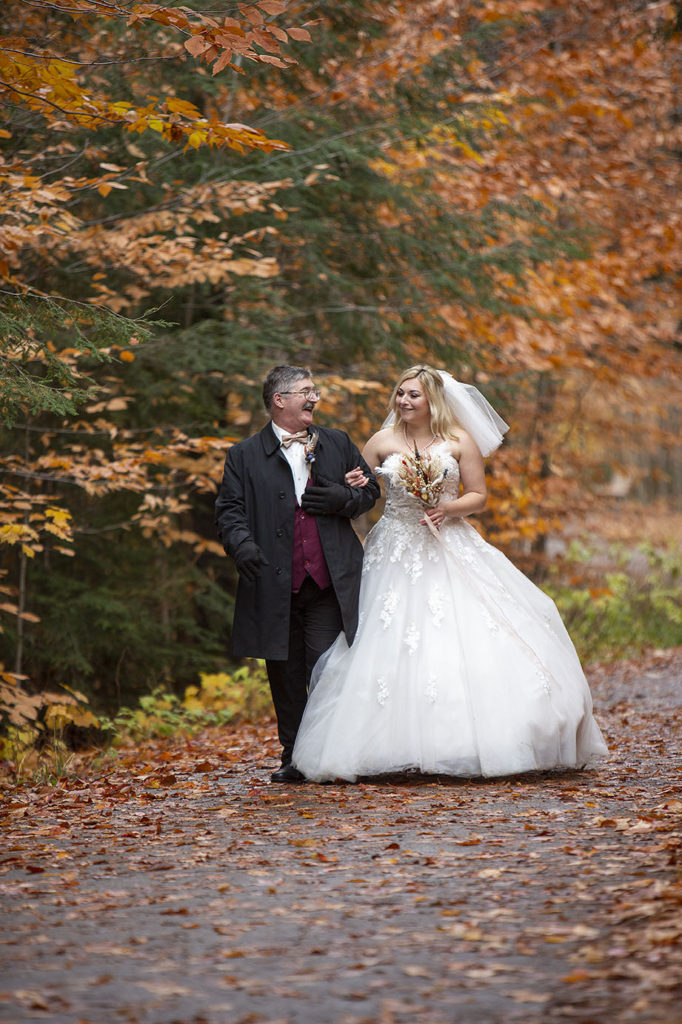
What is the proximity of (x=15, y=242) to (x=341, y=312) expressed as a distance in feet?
15.7

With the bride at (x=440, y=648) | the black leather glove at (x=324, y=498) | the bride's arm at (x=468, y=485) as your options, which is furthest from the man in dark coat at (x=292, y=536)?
the bride's arm at (x=468, y=485)

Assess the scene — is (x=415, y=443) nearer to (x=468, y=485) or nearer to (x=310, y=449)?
(x=468, y=485)

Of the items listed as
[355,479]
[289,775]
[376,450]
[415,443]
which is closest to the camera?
[355,479]

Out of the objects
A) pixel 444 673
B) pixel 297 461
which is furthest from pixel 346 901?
pixel 297 461

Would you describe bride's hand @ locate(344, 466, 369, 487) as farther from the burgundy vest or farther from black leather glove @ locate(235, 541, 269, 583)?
black leather glove @ locate(235, 541, 269, 583)

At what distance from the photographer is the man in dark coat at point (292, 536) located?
6.31 meters

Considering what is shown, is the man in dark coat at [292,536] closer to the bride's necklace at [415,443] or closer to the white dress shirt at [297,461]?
the white dress shirt at [297,461]

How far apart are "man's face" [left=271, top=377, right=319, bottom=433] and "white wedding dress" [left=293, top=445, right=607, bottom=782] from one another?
0.74 meters

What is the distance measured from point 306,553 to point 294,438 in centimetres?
67

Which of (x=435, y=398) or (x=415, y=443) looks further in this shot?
(x=415, y=443)

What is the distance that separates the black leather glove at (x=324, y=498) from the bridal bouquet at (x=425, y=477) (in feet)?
1.73

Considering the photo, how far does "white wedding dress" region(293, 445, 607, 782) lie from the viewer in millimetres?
6215

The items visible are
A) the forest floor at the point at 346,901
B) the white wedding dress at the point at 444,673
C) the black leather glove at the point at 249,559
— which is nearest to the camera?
the forest floor at the point at 346,901

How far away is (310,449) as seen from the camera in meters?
6.46
